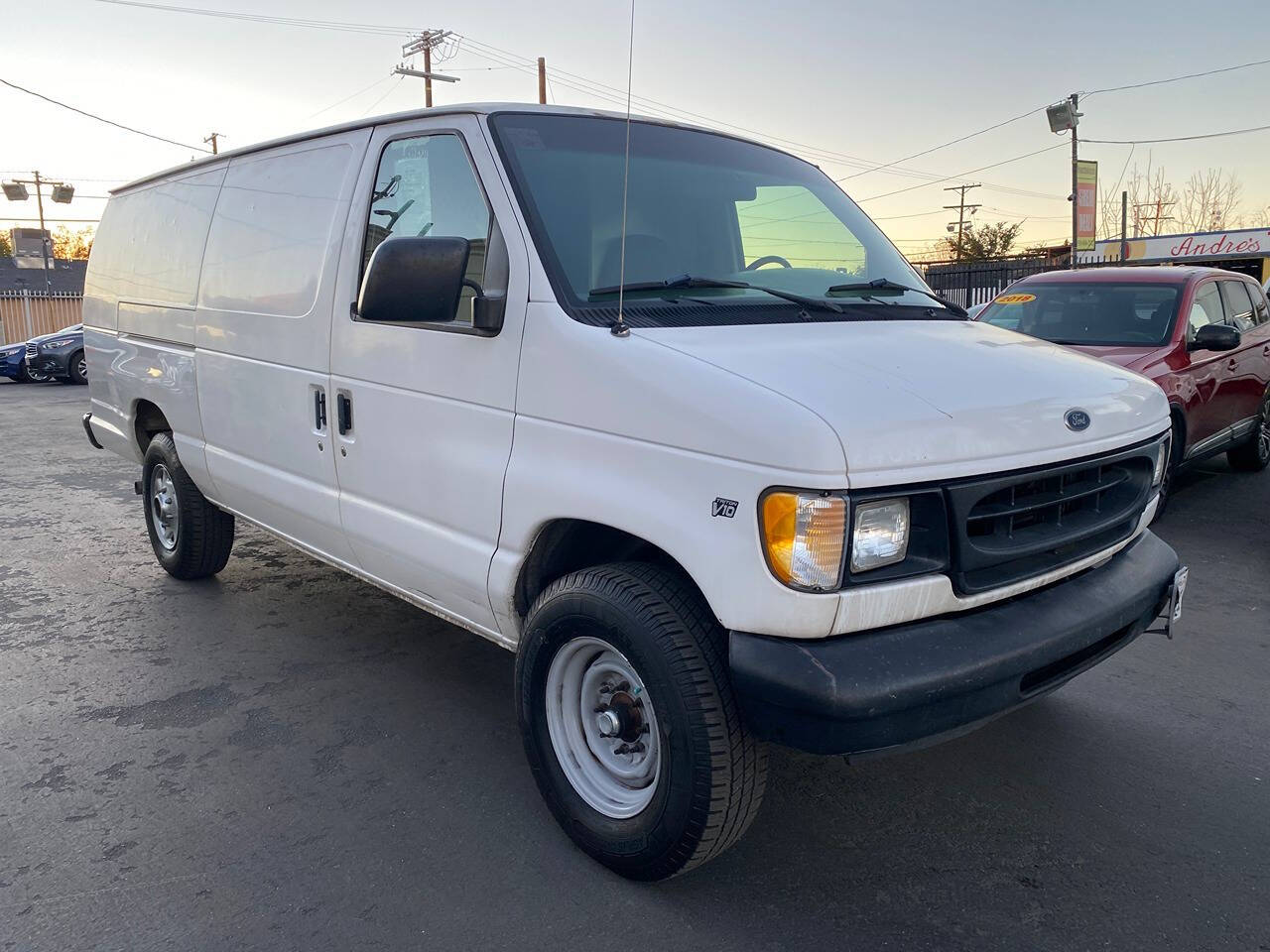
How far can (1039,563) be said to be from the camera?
2668mm

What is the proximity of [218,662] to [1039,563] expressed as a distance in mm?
3530

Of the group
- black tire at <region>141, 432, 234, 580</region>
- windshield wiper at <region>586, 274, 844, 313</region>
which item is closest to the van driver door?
windshield wiper at <region>586, 274, 844, 313</region>

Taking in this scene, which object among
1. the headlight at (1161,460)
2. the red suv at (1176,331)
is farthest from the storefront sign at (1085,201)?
the headlight at (1161,460)

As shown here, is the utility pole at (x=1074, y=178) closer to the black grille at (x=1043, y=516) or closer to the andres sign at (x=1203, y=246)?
the andres sign at (x=1203, y=246)

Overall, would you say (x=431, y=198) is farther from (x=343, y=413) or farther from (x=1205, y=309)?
(x=1205, y=309)

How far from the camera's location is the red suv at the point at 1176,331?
6852mm

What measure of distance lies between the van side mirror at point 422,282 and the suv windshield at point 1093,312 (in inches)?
221

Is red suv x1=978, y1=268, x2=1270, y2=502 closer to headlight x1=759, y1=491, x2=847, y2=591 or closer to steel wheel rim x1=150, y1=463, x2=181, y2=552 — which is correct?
headlight x1=759, y1=491, x2=847, y2=591

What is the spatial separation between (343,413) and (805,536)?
6.77 ft

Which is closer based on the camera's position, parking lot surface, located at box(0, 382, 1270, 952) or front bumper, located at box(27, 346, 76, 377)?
parking lot surface, located at box(0, 382, 1270, 952)

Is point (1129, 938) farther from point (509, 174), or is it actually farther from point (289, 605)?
point (289, 605)

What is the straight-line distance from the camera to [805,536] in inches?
88.3

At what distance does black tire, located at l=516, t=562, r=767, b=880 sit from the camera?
95.1 inches

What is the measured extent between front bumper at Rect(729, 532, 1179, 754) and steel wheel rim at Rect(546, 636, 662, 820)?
503 millimetres
